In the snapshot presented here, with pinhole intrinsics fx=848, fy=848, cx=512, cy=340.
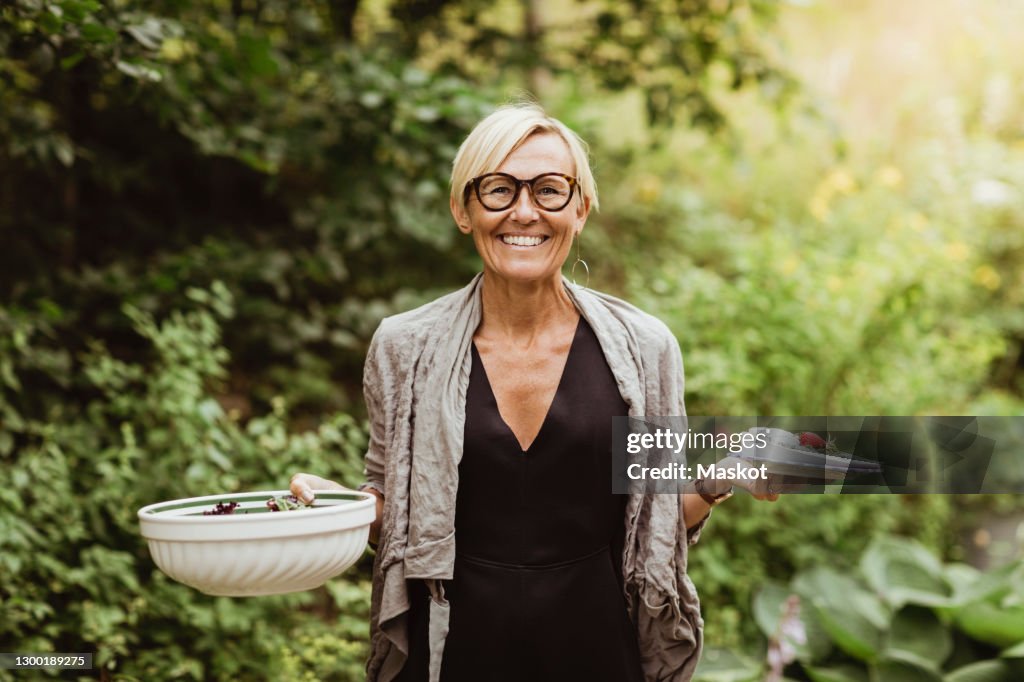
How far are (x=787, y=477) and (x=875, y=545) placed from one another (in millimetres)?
2560

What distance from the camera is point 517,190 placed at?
1.72m

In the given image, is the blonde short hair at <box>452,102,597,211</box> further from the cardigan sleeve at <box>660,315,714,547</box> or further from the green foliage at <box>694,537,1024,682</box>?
the green foliage at <box>694,537,1024,682</box>

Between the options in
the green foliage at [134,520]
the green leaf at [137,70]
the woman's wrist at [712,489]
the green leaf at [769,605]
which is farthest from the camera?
the green leaf at [769,605]

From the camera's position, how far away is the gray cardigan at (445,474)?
1721 millimetres

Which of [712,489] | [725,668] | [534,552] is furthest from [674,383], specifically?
[725,668]

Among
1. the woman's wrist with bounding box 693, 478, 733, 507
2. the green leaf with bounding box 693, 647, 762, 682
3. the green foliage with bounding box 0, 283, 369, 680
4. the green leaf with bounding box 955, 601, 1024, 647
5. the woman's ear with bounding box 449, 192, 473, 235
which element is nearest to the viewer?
the woman's wrist with bounding box 693, 478, 733, 507

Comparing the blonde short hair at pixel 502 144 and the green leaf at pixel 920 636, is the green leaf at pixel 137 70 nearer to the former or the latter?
the blonde short hair at pixel 502 144

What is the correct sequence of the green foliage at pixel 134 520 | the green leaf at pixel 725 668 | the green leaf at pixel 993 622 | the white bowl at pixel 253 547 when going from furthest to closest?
the green leaf at pixel 725 668, the green leaf at pixel 993 622, the green foliage at pixel 134 520, the white bowl at pixel 253 547

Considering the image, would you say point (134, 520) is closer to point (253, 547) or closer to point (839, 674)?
point (253, 547)

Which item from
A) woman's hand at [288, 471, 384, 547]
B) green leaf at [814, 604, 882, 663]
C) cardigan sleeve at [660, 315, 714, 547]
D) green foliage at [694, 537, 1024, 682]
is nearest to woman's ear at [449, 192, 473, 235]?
cardigan sleeve at [660, 315, 714, 547]

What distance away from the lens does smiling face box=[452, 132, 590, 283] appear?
5.63ft

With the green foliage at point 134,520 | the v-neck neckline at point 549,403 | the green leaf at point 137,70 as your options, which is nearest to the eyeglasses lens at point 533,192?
the v-neck neckline at point 549,403

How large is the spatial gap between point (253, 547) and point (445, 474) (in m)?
0.40

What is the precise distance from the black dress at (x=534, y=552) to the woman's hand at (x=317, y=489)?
0.50ft
